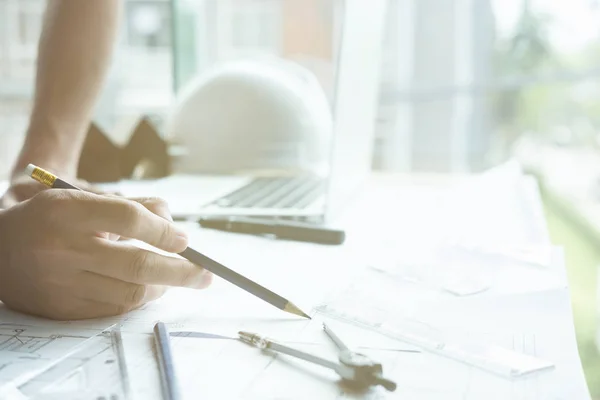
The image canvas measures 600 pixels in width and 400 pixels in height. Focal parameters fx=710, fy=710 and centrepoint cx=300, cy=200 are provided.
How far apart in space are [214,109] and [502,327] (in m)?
0.76

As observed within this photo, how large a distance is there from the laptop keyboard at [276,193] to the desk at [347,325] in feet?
0.25

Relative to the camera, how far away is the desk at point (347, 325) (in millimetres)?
408

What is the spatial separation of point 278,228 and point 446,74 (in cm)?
199

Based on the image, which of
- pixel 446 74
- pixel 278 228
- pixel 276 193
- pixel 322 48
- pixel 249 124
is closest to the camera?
pixel 278 228

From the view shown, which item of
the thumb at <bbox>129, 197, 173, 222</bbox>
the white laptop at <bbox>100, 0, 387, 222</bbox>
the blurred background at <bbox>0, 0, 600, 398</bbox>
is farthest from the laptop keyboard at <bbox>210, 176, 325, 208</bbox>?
the blurred background at <bbox>0, 0, 600, 398</bbox>

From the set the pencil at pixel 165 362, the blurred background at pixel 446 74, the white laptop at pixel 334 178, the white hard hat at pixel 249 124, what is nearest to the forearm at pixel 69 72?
the white laptop at pixel 334 178

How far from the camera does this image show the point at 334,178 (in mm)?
831

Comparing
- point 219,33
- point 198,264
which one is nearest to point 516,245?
point 198,264

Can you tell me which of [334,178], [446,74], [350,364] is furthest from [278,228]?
[446,74]

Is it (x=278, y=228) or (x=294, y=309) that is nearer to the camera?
(x=294, y=309)

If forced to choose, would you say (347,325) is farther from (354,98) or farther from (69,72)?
(69,72)

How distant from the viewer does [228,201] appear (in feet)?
3.07

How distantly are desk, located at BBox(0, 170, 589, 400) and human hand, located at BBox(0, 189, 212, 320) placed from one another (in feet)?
0.08

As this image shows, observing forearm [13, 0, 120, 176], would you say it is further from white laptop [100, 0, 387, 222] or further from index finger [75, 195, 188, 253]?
index finger [75, 195, 188, 253]
